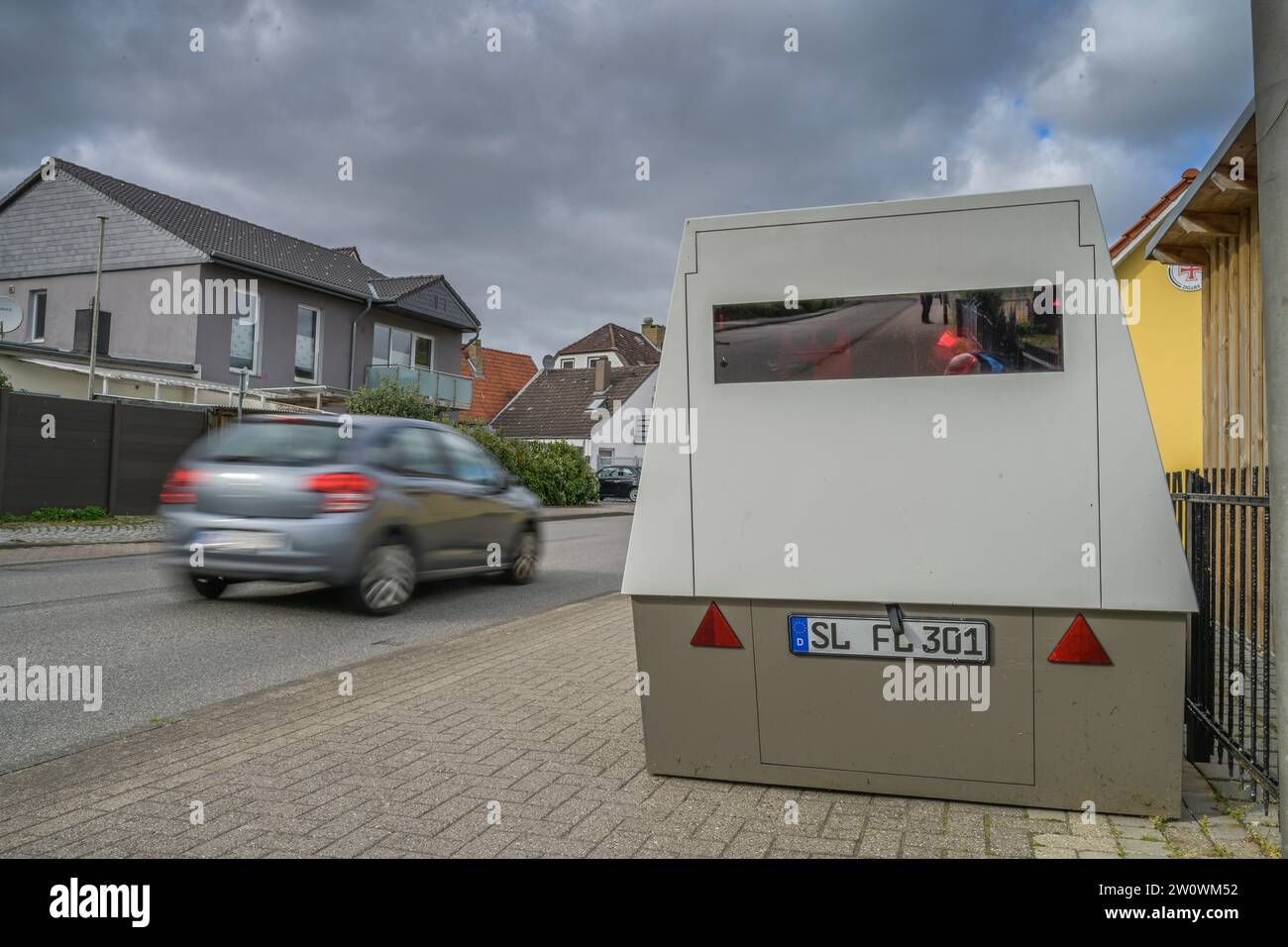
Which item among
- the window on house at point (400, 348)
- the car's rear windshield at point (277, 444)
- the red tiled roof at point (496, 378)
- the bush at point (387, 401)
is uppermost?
the red tiled roof at point (496, 378)

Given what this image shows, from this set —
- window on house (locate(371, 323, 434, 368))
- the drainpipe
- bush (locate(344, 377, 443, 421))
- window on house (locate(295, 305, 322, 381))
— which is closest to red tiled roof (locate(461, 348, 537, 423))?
window on house (locate(371, 323, 434, 368))

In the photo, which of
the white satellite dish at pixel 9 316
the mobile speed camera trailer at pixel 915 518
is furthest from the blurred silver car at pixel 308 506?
the white satellite dish at pixel 9 316

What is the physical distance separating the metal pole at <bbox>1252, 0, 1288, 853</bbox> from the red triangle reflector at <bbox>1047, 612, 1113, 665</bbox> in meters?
0.57

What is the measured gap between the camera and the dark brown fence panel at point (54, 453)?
17.7 meters

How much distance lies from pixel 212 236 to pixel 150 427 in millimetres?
11430

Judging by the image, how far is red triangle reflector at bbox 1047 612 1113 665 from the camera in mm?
3484

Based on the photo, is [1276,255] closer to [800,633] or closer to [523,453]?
[800,633]

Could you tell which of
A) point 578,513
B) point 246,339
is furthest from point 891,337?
point 246,339

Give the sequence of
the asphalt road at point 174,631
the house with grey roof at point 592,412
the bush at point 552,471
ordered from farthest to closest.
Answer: the house with grey roof at point 592,412
the bush at point 552,471
the asphalt road at point 174,631

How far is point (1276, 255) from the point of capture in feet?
9.73

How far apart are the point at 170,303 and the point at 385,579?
22.8m

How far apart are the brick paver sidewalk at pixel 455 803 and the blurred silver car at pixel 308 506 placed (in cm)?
306

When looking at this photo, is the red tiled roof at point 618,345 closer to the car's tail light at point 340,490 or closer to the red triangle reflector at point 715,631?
the car's tail light at point 340,490

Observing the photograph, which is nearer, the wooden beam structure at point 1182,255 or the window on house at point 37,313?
the wooden beam structure at point 1182,255
